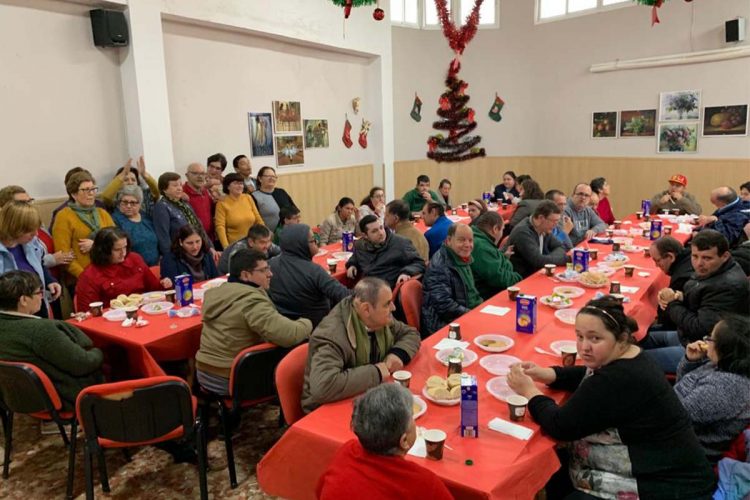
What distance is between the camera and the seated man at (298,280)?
13.2 ft

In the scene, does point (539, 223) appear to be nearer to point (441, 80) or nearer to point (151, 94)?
point (151, 94)

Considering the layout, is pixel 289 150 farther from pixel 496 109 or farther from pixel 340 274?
pixel 496 109

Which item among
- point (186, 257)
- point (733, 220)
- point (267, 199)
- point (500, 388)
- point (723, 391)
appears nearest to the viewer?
point (723, 391)

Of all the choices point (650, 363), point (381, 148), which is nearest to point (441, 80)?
point (381, 148)

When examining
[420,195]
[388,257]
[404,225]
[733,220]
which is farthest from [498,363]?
[420,195]

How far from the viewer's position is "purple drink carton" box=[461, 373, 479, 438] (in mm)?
2232

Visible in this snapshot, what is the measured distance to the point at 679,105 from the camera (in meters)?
10.8

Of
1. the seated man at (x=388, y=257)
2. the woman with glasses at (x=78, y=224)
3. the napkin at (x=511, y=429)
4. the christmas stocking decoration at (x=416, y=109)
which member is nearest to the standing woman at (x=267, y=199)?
the woman with glasses at (x=78, y=224)

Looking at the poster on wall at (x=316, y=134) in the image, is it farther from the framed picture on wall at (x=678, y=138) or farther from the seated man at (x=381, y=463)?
the seated man at (x=381, y=463)

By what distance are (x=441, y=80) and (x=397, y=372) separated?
433 inches

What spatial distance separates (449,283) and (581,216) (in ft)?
12.3

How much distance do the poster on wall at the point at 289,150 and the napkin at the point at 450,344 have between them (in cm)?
668

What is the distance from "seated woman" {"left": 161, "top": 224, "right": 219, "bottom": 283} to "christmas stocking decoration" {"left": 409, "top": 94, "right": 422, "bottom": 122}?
27.4 feet

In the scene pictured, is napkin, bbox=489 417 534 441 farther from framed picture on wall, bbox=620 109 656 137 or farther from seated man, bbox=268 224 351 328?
framed picture on wall, bbox=620 109 656 137
